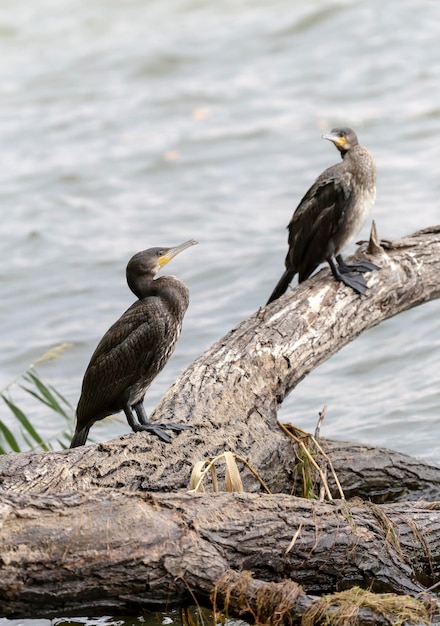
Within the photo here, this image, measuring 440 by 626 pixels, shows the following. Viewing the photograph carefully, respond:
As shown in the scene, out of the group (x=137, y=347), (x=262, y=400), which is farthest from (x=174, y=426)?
(x=262, y=400)

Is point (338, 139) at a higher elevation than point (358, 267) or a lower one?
higher

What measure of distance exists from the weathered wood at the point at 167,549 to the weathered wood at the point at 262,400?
0.55 meters

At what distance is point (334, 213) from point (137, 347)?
5.29 ft

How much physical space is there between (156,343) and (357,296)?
1305 millimetres

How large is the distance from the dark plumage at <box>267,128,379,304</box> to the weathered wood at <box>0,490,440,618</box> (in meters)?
2.16

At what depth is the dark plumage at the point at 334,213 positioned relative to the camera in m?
5.77

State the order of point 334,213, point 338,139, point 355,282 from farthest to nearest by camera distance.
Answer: point 338,139, point 334,213, point 355,282

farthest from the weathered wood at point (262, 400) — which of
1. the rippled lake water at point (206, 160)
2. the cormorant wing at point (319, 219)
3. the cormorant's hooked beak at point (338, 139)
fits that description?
the rippled lake water at point (206, 160)

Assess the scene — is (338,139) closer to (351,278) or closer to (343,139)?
(343,139)

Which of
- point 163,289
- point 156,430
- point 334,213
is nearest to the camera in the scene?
point 156,430

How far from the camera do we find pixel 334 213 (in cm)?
577

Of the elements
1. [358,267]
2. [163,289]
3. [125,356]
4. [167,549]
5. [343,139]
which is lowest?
[167,549]

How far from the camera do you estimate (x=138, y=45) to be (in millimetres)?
16219

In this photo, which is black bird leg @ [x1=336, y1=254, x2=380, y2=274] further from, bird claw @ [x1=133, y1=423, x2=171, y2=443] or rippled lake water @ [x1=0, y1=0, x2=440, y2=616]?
bird claw @ [x1=133, y1=423, x2=171, y2=443]
